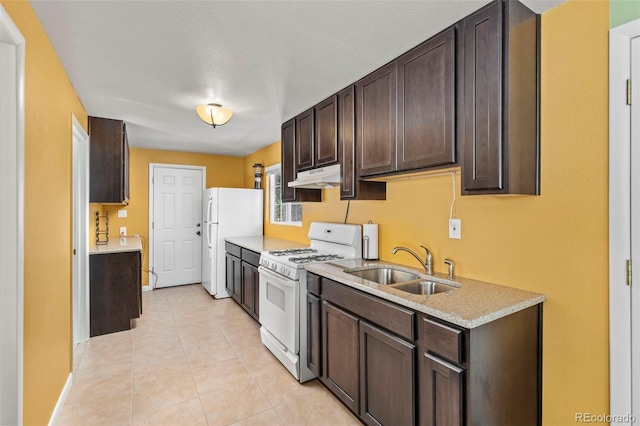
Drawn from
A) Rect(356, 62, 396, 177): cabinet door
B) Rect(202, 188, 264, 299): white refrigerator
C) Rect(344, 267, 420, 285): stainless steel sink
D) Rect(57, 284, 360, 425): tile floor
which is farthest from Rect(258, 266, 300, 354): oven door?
Rect(202, 188, 264, 299): white refrigerator

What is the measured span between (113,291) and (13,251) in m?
2.34

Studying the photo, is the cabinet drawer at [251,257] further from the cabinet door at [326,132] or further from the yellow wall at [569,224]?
the yellow wall at [569,224]

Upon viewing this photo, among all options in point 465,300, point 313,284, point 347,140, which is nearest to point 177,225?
point 313,284

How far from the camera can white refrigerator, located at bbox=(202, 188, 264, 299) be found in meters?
4.66

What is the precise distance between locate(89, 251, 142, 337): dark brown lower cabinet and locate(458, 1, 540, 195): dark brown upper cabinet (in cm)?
343

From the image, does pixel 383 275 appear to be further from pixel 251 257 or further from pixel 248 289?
pixel 248 289

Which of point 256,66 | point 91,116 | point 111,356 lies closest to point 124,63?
point 256,66

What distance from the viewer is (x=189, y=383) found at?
8.05ft

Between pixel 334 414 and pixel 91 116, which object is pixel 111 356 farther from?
pixel 91 116

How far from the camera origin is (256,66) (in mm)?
2238

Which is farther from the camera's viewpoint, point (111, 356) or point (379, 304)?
point (111, 356)

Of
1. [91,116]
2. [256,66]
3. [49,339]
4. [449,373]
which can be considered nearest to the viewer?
[449,373]

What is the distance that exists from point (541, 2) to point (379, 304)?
5.62 ft
